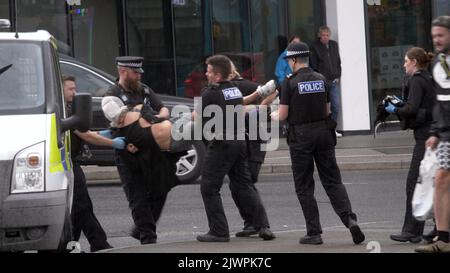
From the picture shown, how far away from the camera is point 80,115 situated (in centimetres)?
912

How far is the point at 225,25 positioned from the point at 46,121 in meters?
13.4

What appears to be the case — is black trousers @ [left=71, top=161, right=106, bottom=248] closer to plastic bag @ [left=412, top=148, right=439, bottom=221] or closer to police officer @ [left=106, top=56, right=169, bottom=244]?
police officer @ [left=106, top=56, right=169, bottom=244]

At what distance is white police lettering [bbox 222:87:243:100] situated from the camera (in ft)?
33.6

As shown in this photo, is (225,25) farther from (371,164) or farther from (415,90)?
(415,90)

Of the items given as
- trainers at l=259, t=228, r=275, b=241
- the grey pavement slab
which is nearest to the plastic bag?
the grey pavement slab

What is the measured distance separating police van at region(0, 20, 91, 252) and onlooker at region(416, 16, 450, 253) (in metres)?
2.88

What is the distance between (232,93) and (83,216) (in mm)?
1809

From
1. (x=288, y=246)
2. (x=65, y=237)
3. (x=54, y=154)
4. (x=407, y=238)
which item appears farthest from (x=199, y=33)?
(x=54, y=154)

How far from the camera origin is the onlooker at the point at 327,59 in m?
20.3

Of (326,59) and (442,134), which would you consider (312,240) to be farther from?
(326,59)

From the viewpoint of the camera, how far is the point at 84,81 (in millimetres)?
15656

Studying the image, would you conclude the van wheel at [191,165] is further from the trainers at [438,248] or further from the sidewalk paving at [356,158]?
the trainers at [438,248]

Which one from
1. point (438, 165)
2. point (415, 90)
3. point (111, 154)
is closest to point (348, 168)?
point (111, 154)

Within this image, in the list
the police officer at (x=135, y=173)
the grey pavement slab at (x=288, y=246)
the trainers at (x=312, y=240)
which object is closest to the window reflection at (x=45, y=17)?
the police officer at (x=135, y=173)
